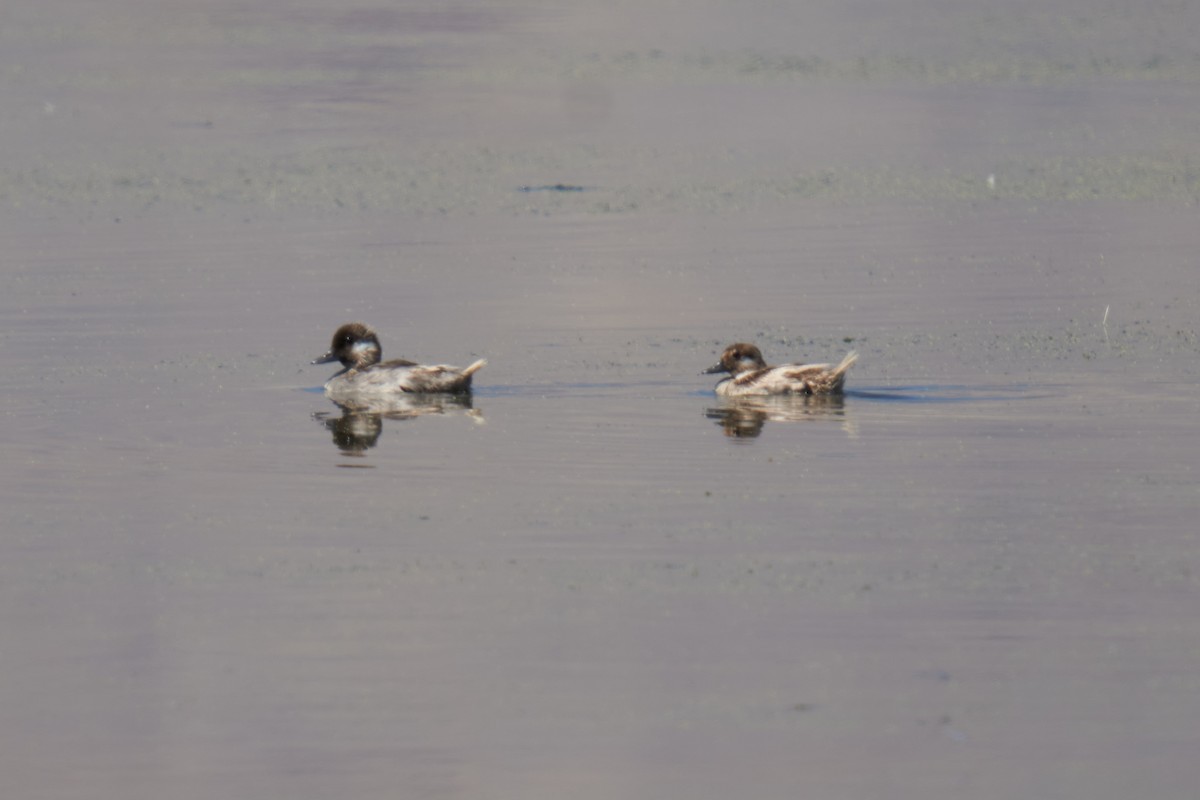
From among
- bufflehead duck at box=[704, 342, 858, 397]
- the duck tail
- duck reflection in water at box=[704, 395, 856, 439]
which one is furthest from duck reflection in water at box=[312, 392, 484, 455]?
the duck tail

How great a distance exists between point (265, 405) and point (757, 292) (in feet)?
16.6

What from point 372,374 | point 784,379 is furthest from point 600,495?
point 372,374

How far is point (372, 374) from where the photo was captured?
13.1 meters

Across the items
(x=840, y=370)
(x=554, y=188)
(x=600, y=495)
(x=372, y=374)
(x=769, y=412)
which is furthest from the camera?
(x=554, y=188)

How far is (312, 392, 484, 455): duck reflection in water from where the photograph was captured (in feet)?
37.4

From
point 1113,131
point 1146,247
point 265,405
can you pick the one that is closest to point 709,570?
point 265,405

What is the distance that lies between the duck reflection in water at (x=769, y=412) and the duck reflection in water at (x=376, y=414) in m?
1.28

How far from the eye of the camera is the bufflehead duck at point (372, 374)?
1271cm

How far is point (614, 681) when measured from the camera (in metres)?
6.67

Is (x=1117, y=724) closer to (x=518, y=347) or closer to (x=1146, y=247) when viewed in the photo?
(x=518, y=347)

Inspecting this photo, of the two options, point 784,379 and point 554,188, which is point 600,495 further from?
point 554,188

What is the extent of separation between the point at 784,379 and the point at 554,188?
1026 centimetres

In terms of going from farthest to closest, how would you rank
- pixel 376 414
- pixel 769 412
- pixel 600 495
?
pixel 376 414
pixel 769 412
pixel 600 495

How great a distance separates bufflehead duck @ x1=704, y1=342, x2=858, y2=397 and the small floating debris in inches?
381
